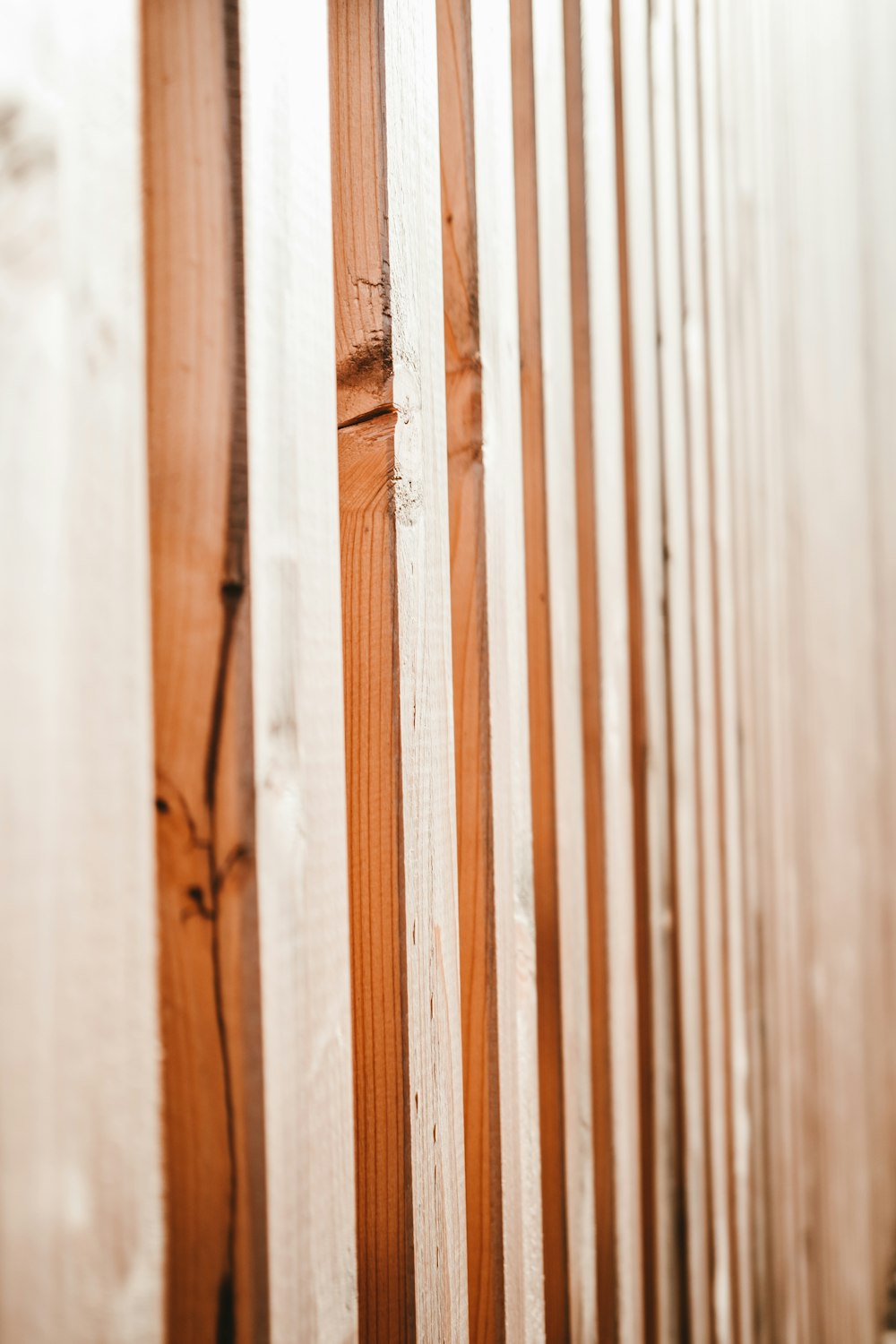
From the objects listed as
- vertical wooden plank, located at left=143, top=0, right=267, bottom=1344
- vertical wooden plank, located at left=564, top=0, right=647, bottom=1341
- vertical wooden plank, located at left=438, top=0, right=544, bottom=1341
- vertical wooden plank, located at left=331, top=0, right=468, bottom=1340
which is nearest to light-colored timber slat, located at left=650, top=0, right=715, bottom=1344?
vertical wooden plank, located at left=564, top=0, right=647, bottom=1341

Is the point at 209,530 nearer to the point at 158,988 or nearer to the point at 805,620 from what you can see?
the point at 158,988

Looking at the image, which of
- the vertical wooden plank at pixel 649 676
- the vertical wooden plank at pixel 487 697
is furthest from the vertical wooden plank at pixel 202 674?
the vertical wooden plank at pixel 649 676

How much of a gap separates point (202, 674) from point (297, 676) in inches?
2.2

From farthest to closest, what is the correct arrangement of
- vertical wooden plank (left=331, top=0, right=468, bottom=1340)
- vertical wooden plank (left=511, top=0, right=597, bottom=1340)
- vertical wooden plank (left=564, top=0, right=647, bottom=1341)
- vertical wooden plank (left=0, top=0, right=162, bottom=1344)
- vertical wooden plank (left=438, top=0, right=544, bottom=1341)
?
vertical wooden plank (left=564, top=0, right=647, bottom=1341) < vertical wooden plank (left=511, top=0, right=597, bottom=1340) < vertical wooden plank (left=438, top=0, right=544, bottom=1341) < vertical wooden plank (left=331, top=0, right=468, bottom=1340) < vertical wooden plank (left=0, top=0, right=162, bottom=1344)

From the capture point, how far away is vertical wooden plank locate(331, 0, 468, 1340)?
530mm

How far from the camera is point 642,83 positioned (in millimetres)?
1002

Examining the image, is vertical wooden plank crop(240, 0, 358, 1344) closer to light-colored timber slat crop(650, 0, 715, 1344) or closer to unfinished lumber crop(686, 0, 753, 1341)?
light-colored timber slat crop(650, 0, 715, 1344)

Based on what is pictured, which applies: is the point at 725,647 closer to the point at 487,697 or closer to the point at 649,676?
the point at 649,676

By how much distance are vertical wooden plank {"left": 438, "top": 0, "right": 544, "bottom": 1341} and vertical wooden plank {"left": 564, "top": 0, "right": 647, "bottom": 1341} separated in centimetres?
18

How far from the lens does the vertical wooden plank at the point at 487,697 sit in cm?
64

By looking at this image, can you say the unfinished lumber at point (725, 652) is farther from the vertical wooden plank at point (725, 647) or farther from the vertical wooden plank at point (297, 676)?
the vertical wooden plank at point (297, 676)

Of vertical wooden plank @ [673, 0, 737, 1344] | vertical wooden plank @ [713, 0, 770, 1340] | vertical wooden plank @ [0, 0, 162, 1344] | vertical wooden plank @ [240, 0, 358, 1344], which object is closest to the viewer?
vertical wooden plank @ [0, 0, 162, 1344]

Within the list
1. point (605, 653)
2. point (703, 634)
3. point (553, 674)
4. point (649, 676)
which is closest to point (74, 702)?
point (553, 674)

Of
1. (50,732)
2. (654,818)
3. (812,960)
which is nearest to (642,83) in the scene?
(654,818)
